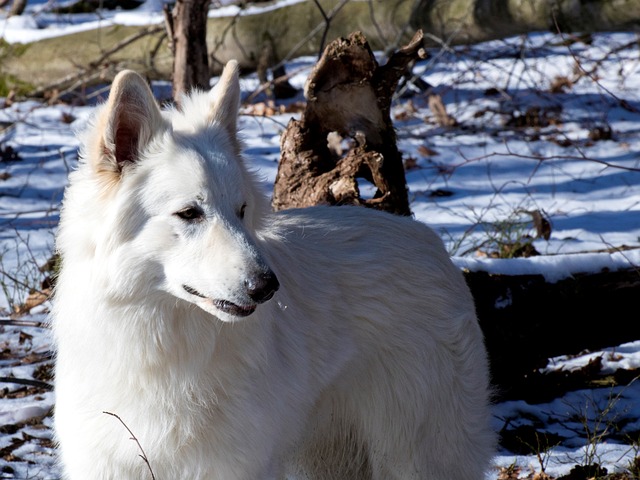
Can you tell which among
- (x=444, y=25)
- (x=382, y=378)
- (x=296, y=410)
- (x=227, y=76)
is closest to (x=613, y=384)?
(x=382, y=378)

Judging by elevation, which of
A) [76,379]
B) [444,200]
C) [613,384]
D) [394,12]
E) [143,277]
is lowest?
[613,384]

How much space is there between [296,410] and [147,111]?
126 centimetres

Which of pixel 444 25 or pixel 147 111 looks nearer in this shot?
pixel 147 111

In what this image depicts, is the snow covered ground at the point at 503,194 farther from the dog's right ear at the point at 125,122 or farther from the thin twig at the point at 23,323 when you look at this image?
the dog's right ear at the point at 125,122

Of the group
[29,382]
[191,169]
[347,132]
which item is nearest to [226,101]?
[191,169]

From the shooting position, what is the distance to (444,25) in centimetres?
767

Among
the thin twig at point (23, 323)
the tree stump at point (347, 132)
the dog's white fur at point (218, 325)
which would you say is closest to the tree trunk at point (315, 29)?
the tree stump at point (347, 132)

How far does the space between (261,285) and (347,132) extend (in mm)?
2289

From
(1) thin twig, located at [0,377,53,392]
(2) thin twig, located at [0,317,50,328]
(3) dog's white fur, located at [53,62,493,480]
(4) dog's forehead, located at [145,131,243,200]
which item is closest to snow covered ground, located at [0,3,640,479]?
(1) thin twig, located at [0,377,53,392]

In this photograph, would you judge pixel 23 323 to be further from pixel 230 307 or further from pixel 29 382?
pixel 230 307

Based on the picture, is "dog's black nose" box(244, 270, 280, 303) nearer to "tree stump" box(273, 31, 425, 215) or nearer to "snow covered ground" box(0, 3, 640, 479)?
"snow covered ground" box(0, 3, 640, 479)

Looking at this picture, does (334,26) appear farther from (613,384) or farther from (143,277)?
(143,277)

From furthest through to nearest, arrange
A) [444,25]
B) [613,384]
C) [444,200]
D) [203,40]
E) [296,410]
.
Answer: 1. [444,25]
2. [444,200]
3. [203,40]
4. [613,384]
5. [296,410]

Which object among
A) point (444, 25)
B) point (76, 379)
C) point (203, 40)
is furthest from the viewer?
point (444, 25)
